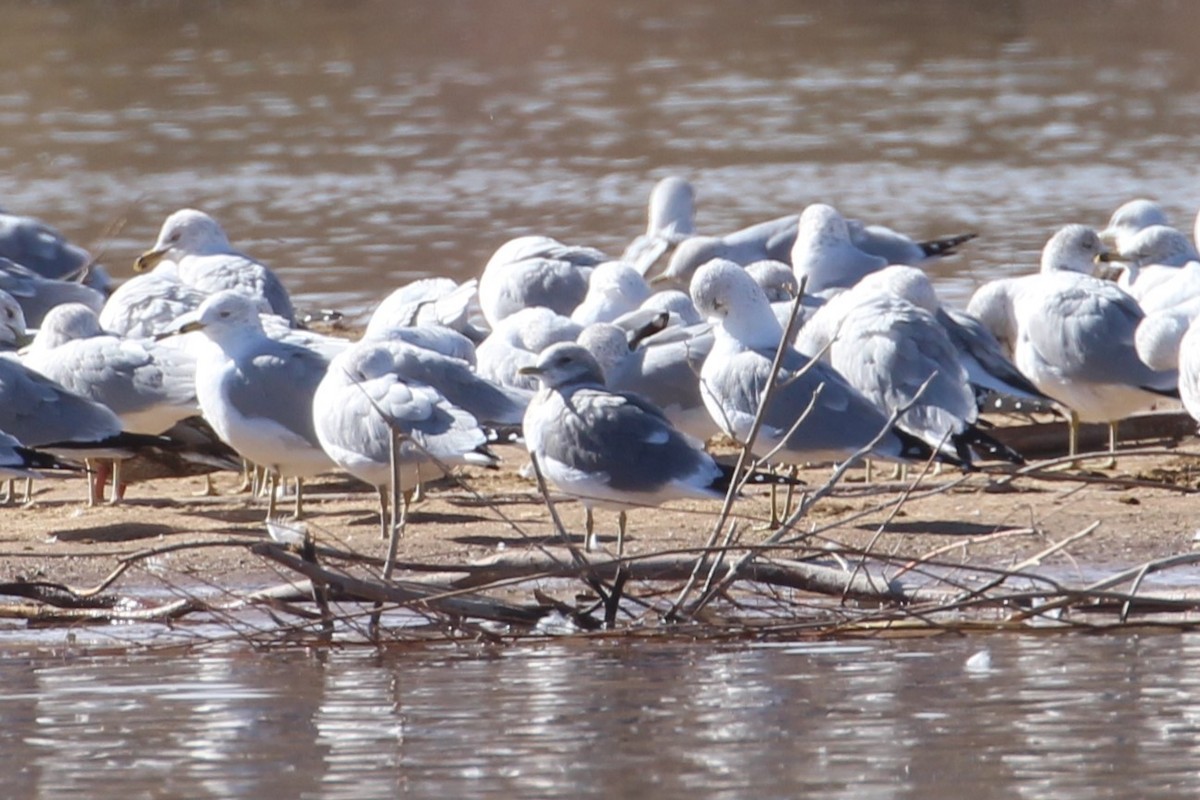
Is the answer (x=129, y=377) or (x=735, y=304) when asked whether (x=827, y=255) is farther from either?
(x=129, y=377)

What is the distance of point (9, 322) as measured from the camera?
1189cm

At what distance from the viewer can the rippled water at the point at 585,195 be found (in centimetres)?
558

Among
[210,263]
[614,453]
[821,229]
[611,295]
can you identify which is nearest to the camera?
[614,453]

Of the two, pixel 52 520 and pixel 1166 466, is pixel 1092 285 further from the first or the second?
pixel 52 520

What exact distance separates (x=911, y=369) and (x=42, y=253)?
6960mm

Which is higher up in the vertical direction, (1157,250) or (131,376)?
(1157,250)

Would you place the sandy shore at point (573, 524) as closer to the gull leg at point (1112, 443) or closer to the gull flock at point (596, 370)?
the gull leg at point (1112, 443)

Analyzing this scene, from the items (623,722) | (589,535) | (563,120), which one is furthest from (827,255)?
(563,120)

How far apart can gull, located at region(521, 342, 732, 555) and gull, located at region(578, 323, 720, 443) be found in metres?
1.49

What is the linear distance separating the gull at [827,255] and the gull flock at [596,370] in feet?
0.25

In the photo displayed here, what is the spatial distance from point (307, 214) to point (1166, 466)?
11.0 m

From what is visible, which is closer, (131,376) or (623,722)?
(623,722)

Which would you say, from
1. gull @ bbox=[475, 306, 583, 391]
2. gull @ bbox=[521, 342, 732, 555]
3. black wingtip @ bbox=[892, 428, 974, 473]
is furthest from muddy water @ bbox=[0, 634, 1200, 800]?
gull @ bbox=[475, 306, 583, 391]

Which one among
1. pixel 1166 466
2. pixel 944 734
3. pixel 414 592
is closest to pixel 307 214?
pixel 1166 466
